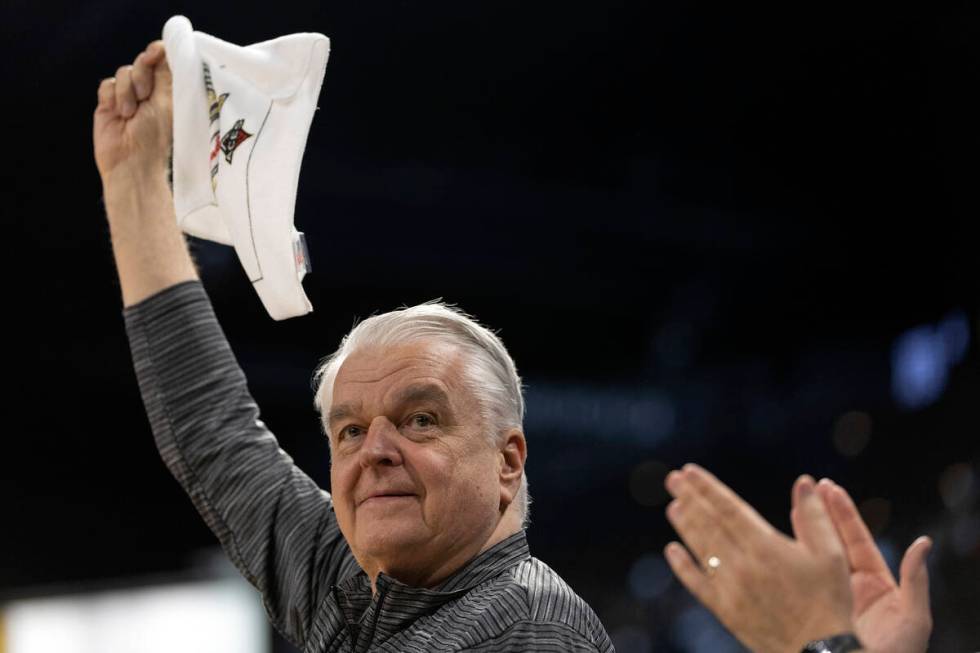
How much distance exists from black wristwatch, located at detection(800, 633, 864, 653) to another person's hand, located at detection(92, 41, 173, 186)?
1047 millimetres

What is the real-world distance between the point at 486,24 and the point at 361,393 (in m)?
2.14

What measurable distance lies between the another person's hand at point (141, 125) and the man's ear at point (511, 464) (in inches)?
22.4

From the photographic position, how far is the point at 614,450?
404cm

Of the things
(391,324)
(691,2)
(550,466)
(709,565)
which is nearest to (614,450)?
(550,466)

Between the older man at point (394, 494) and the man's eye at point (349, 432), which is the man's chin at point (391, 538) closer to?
the older man at point (394, 494)

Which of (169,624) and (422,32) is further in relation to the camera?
(169,624)

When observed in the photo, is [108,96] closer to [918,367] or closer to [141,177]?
[141,177]

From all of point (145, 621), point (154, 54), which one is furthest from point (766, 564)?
point (145, 621)

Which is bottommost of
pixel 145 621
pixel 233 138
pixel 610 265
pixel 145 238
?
pixel 145 621

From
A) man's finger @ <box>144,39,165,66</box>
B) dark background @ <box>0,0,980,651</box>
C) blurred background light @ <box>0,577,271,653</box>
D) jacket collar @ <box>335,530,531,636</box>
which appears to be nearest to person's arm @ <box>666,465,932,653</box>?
jacket collar @ <box>335,530,531,636</box>

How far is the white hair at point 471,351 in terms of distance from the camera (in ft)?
4.12

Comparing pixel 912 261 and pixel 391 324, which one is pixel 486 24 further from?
pixel 391 324

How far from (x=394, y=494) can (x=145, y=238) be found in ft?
1.64

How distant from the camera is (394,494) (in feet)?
3.90
